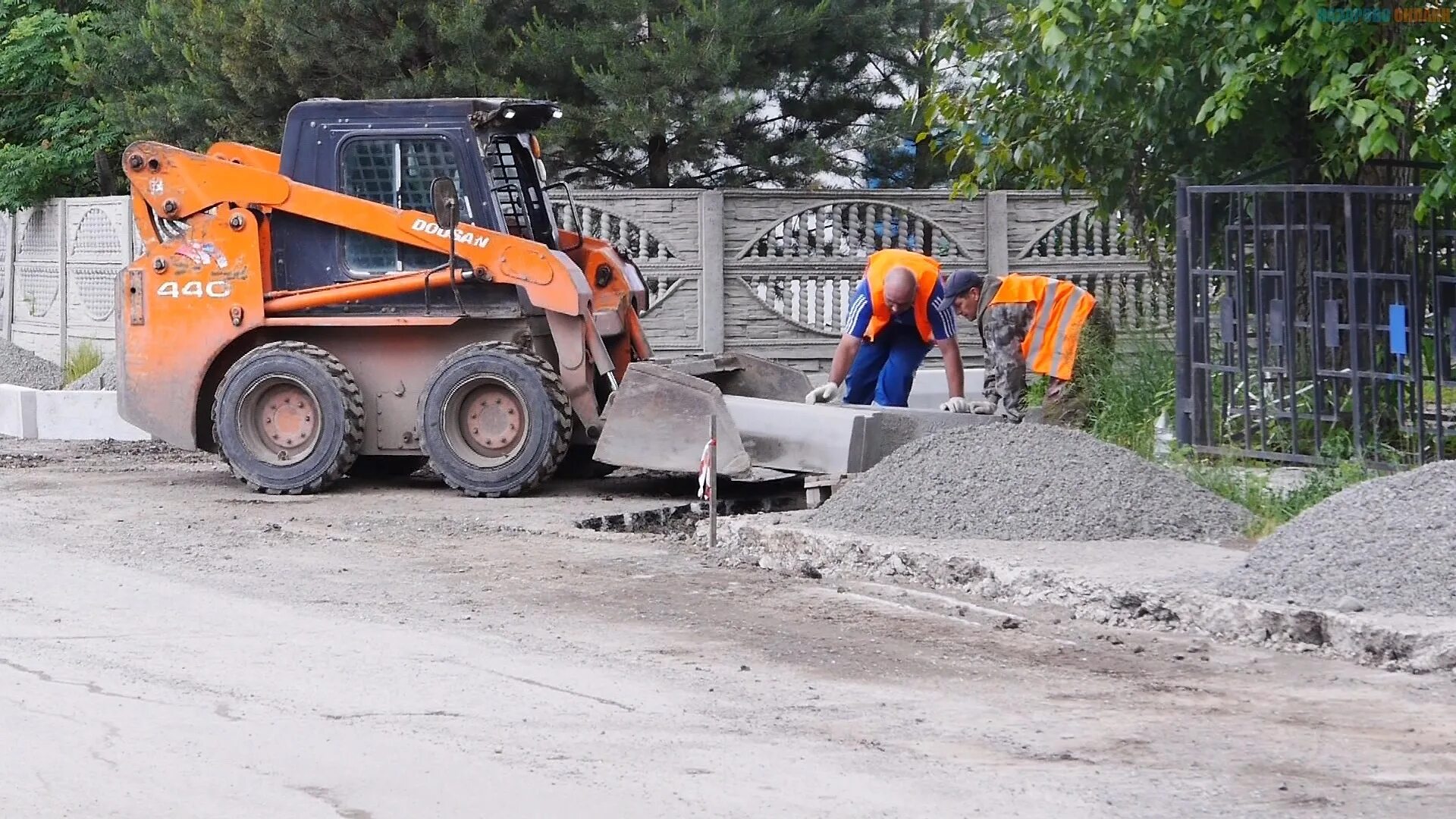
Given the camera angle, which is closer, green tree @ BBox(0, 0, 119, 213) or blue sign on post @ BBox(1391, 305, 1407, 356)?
blue sign on post @ BBox(1391, 305, 1407, 356)

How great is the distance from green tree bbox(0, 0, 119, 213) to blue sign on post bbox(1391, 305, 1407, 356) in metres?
14.3

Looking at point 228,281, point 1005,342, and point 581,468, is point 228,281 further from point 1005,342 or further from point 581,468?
point 1005,342

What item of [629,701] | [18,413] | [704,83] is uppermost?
[704,83]

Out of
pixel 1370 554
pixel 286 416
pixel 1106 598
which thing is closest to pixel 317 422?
pixel 286 416

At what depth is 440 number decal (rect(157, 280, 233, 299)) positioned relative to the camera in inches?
488

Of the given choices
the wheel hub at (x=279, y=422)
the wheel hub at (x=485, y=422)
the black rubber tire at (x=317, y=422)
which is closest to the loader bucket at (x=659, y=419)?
the wheel hub at (x=485, y=422)

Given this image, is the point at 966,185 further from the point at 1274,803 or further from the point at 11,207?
the point at 11,207

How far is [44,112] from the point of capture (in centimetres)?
2183

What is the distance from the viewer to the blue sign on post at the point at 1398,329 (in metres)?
9.95

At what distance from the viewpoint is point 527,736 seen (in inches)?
228

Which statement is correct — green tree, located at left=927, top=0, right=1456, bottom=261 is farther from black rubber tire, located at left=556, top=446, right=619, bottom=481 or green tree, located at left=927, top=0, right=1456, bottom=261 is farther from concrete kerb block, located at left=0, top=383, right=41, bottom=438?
concrete kerb block, located at left=0, top=383, right=41, bottom=438

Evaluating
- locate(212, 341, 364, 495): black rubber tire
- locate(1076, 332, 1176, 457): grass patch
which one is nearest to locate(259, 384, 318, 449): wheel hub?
locate(212, 341, 364, 495): black rubber tire

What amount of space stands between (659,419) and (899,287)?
6.57 feet

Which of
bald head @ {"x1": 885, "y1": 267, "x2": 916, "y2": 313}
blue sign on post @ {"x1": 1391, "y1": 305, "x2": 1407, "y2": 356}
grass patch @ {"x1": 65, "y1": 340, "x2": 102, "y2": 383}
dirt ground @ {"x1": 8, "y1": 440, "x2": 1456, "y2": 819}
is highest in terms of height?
bald head @ {"x1": 885, "y1": 267, "x2": 916, "y2": 313}
